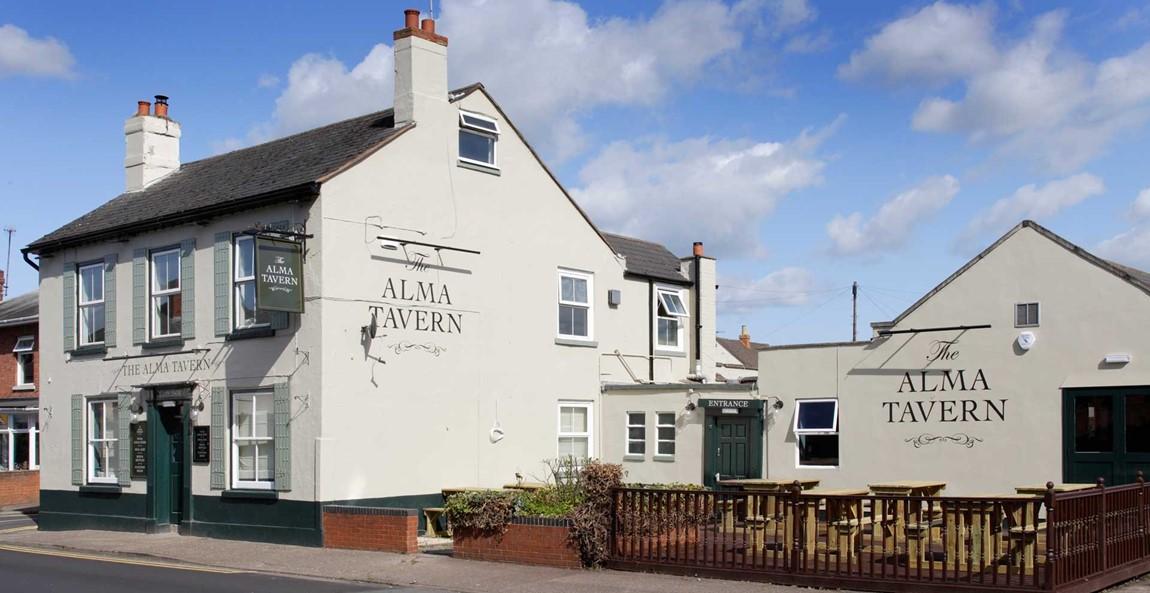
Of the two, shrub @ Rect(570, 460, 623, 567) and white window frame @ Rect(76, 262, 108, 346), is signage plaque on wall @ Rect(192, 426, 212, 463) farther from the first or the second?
shrub @ Rect(570, 460, 623, 567)

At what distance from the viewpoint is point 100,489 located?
23.9 meters

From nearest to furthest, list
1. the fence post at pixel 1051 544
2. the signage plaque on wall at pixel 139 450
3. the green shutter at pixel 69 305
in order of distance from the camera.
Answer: the fence post at pixel 1051 544 < the signage plaque on wall at pixel 139 450 < the green shutter at pixel 69 305

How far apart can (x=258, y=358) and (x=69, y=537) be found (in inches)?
231

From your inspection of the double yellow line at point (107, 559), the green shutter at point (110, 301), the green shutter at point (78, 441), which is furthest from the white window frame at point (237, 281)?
the green shutter at point (78, 441)

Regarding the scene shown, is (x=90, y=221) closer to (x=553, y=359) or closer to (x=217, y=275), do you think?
(x=217, y=275)

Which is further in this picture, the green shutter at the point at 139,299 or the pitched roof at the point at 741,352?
the pitched roof at the point at 741,352

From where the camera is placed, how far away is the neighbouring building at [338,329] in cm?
2039

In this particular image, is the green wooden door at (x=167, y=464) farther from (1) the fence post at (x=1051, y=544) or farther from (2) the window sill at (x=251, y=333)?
(1) the fence post at (x=1051, y=544)

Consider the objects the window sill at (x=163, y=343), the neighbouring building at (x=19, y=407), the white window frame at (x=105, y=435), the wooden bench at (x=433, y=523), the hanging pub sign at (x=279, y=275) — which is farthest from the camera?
the neighbouring building at (x=19, y=407)

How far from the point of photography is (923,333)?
20.9 m

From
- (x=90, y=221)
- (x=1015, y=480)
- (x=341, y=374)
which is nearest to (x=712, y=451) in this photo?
(x=1015, y=480)

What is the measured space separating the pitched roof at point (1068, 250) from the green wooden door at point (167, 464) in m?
13.9

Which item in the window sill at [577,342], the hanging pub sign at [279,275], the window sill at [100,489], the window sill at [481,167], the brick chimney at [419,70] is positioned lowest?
the window sill at [100,489]

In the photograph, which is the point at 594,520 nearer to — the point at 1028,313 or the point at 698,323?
the point at 1028,313
